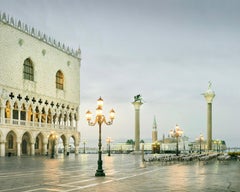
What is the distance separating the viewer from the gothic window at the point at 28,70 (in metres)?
44.9

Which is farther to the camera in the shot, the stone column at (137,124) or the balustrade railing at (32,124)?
the stone column at (137,124)

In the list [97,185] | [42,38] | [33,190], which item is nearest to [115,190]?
[97,185]

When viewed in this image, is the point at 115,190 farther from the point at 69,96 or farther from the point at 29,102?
the point at 69,96

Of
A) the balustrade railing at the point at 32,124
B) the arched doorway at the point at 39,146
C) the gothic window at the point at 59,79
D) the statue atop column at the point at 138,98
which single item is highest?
the gothic window at the point at 59,79

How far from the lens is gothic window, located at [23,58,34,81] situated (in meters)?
44.9

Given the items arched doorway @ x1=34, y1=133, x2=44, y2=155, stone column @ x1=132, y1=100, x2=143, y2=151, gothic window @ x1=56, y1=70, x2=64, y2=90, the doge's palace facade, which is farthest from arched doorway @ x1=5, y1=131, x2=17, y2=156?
stone column @ x1=132, y1=100, x2=143, y2=151

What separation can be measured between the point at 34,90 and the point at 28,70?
2502 mm

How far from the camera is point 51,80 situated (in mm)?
49344

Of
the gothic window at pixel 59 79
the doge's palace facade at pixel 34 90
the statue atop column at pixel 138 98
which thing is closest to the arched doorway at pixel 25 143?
the doge's palace facade at pixel 34 90

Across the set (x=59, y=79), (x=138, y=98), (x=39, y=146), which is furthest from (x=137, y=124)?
(x=39, y=146)

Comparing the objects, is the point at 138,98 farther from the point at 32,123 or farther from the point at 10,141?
the point at 10,141

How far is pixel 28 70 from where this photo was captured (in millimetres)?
45500

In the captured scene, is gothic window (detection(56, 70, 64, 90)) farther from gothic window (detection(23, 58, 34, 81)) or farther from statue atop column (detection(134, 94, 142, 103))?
statue atop column (detection(134, 94, 142, 103))

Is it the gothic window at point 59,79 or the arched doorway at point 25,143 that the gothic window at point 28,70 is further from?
the arched doorway at point 25,143
